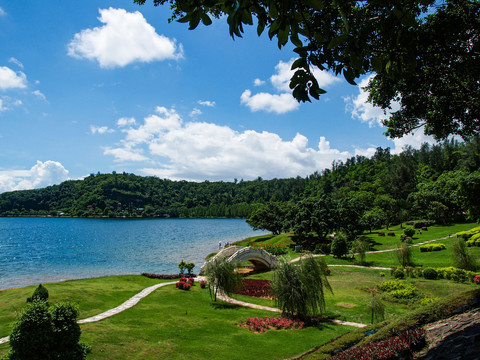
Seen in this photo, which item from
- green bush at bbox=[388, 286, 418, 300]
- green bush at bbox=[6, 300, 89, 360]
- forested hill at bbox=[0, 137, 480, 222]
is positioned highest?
forested hill at bbox=[0, 137, 480, 222]

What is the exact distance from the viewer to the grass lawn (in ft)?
44.6

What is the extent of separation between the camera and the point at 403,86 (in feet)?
40.4

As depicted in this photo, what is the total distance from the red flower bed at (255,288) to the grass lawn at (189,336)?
574 centimetres

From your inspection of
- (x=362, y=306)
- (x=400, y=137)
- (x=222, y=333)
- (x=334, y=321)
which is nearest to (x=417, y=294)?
(x=362, y=306)

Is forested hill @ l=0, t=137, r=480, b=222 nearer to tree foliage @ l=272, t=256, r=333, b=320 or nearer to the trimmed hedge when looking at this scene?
the trimmed hedge

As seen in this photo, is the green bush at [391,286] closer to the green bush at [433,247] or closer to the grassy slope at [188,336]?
the grassy slope at [188,336]

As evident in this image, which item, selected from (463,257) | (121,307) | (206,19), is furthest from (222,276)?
(206,19)

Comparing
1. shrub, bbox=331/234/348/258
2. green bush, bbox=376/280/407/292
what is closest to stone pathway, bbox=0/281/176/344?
green bush, bbox=376/280/407/292

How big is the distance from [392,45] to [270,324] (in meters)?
17.3

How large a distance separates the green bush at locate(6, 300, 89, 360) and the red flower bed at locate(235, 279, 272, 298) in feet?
59.6

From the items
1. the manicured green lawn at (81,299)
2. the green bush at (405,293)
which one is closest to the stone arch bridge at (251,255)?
the manicured green lawn at (81,299)

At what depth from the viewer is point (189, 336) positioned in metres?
16.1

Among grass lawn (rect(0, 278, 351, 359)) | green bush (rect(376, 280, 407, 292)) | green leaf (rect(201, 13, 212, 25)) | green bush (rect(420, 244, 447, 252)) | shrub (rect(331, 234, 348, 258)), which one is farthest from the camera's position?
shrub (rect(331, 234, 348, 258))

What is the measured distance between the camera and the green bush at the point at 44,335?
963cm
